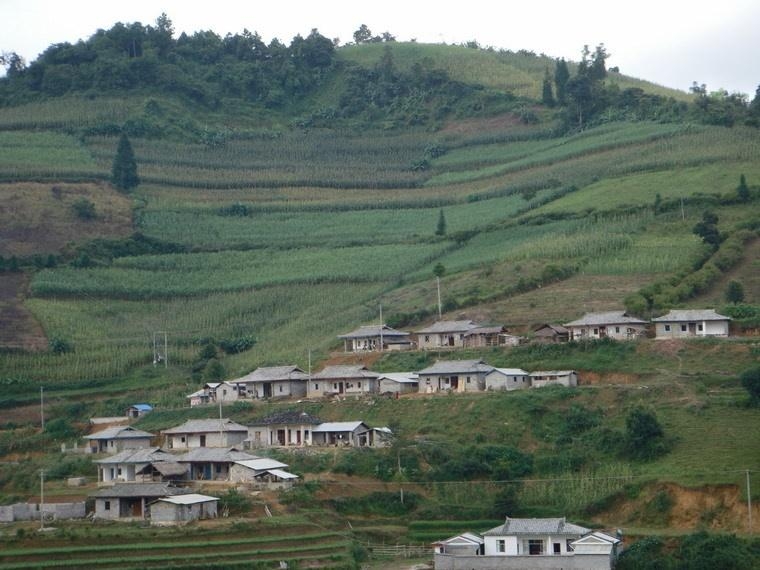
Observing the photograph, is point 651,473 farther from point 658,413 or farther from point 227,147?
point 227,147

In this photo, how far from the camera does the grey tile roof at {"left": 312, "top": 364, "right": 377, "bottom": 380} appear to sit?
259 feet

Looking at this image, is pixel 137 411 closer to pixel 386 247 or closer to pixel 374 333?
pixel 374 333

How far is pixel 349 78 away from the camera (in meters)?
163

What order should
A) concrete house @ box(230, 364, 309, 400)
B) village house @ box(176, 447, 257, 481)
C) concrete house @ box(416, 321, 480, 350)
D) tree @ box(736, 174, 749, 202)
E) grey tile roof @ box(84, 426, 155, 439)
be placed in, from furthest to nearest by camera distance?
tree @ box(736, 174, 749, 202) < concrete house @ box(416, 321, 480, 350) < concrete house @ box(230, 364, 309, 400) < grey tile roof @ box(84, 426, 155, 439) < village house @ box(176, 447, 257, 481)

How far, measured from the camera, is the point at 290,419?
7312cm

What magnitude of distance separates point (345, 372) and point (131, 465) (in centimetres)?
1516

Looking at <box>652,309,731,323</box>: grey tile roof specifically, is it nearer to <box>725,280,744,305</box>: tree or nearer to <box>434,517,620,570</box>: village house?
<box>725,280,744,305</box>: tree

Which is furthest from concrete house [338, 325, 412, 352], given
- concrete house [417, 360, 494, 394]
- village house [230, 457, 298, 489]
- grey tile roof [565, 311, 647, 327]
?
village house [230, 457, 298, 489]

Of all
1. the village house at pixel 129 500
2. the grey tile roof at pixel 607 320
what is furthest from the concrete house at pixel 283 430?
the grey tile roof at pixel 607 320

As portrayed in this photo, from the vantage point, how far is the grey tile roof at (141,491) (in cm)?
6284

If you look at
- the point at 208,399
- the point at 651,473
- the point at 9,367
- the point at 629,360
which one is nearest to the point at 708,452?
the point at 651,473

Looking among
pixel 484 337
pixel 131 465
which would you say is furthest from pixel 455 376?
pixel 131 465

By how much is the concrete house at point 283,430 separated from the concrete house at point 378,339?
500 inches

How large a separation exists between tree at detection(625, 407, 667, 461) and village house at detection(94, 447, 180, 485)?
20770 mm
